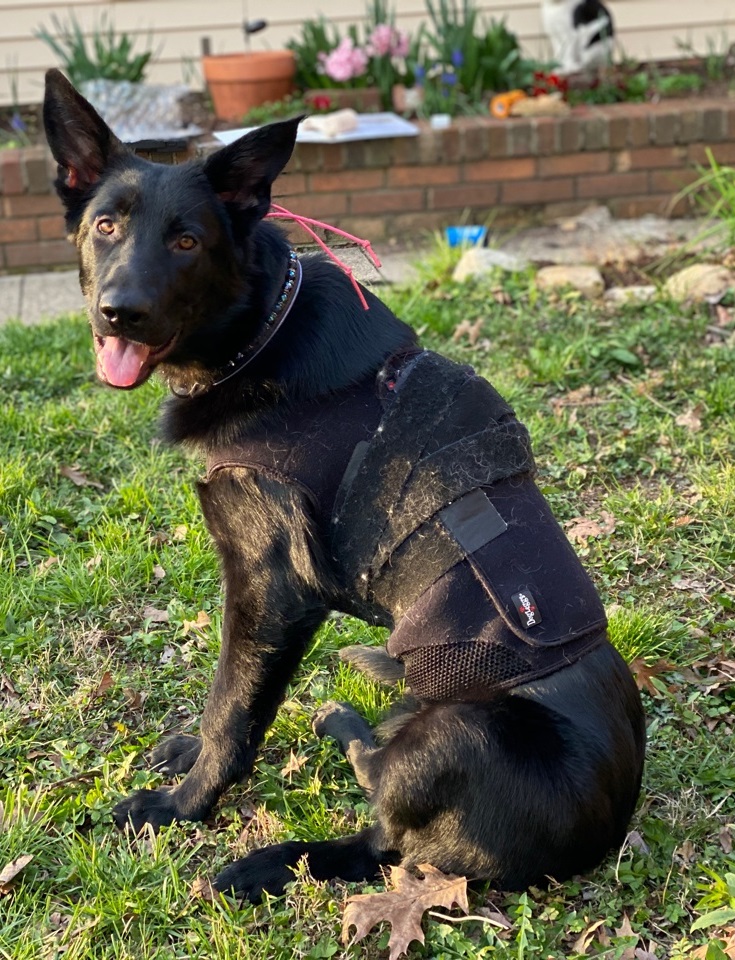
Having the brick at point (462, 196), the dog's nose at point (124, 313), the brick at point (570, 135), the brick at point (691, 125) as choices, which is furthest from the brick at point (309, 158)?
the dog's nose at point (124, 313)

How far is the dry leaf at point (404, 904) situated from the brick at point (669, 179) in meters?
5.46

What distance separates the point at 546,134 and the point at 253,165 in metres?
4.60

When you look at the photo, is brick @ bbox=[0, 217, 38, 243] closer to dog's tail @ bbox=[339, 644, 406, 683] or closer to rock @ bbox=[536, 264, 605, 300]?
rock @ bbox=[536, 264, 605, 300]

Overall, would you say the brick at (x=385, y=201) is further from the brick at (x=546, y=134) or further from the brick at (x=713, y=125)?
the brick at (x=713, y=125)

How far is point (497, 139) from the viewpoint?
21.0 ft

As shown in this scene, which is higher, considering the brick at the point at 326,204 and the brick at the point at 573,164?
the brick at the point at 573,164

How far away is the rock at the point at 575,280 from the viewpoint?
17.0 feet

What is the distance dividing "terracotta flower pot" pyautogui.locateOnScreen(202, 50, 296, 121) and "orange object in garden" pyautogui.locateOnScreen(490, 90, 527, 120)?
1.36 metres

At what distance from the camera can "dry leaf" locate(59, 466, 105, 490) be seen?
12.4 feet

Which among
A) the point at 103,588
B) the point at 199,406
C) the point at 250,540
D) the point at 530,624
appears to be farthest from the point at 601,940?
the point at 103,588

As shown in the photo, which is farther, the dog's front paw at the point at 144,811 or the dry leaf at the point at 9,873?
the dog's front paw at the point at 144,811

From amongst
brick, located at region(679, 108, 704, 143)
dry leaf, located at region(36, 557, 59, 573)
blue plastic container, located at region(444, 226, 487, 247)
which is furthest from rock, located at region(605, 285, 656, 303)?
dry leaf, located at region(36, 557, 59, 573)

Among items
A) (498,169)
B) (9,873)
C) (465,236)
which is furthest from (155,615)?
(498,169)

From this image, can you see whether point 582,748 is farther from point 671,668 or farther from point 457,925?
point 671,668
